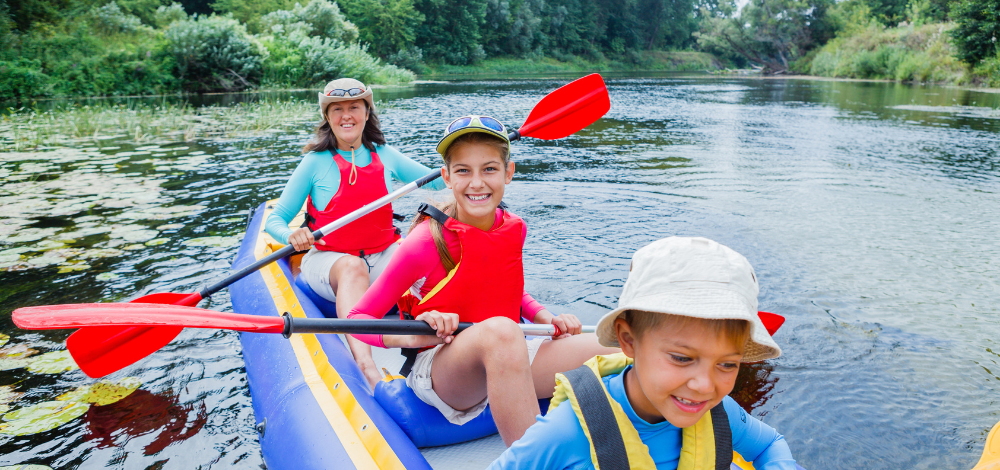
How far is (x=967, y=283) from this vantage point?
351 centimetres

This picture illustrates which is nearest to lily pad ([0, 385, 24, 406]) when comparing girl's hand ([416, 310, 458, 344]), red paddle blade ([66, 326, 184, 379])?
red paddle blade ([66, 326, 184, 379])

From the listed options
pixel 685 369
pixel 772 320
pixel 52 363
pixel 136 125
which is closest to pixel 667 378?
pixel 685 369

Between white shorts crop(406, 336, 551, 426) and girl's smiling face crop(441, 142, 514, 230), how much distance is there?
0.41 m

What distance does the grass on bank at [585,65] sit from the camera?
34.0m

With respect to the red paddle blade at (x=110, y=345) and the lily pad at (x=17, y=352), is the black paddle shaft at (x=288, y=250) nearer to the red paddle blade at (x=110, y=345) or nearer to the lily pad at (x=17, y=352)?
the red paddle blade at (x=110, y=345)

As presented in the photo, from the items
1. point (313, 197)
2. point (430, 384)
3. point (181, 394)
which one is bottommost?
point (181, 394)

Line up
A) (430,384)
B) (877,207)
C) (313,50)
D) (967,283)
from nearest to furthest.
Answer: (430,384) → (967,283) → (877,207) → (313,50)

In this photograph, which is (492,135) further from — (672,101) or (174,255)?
(672,101)

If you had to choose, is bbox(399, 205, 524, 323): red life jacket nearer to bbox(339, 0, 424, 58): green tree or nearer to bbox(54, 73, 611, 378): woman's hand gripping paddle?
bbox(54, 73, 611, 378): woman's hand gripping paddle

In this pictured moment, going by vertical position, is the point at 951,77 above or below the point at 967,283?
above

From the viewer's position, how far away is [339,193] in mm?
2785

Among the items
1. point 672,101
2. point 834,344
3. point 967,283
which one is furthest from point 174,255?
point 672,101

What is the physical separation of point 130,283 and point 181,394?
133 cm

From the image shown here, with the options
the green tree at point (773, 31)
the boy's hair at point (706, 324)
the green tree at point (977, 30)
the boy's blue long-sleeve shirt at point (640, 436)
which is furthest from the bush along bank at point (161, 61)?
the green tree at point (773, 31)
